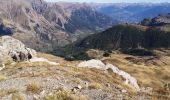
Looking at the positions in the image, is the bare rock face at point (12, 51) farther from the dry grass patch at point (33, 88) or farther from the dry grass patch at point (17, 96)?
the dry grass patch at point (17, 96)

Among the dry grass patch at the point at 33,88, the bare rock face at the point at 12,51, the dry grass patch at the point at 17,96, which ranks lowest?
the dry grass patch at the point at 17,96

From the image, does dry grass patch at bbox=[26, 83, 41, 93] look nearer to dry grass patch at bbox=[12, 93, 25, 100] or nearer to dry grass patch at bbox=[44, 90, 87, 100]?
dry grass patch at bbox=[12, 93, 25, 100]

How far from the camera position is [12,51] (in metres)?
62.6

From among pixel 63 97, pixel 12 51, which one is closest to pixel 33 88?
pixel 63 97

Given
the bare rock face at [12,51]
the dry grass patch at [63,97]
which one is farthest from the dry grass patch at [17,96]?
the bare rock face at [12,51]

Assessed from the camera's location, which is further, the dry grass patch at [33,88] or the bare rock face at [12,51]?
the bare rock face at [12,51]

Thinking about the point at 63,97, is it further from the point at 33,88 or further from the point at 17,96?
the point at 33,88

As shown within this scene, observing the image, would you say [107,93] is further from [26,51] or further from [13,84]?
[26,51]

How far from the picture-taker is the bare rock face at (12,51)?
5966cm

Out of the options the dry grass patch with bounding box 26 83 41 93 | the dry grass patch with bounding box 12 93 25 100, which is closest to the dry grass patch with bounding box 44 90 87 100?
the dry grass patch with bounding box 12 93 25 100

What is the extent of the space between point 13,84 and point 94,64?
3310 cm

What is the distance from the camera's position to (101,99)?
907 inches

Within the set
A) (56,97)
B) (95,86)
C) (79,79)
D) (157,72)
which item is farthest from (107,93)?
(157,72)

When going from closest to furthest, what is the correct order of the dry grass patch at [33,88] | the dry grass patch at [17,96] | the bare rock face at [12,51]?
the dry grass patch at [17,96] → the dry grass patch at [33,88] → the bare rock face at [12,51]
